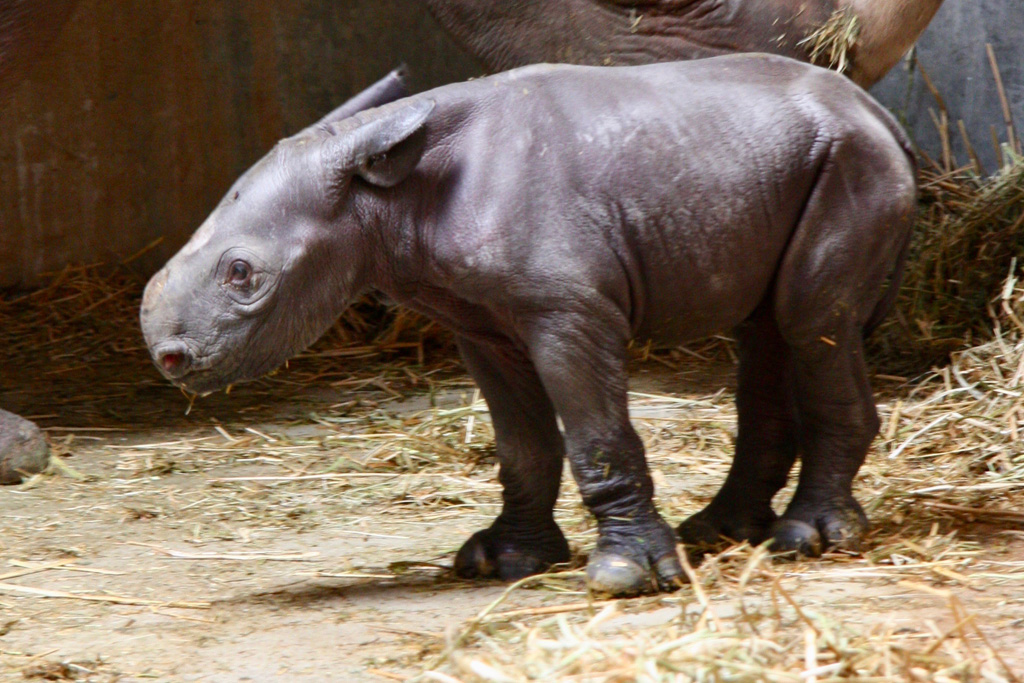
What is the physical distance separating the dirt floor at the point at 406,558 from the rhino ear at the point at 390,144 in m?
1.12

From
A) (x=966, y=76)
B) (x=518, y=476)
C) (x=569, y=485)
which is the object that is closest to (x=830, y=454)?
(x=518, y=476)

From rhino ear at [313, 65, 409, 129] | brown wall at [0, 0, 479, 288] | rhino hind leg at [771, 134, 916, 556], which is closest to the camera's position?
rhino hind leg at [771, 134, 916, 556]

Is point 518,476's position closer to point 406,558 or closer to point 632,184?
point 406,558

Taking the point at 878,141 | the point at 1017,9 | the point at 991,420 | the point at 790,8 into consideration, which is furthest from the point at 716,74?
the point at 1017,9

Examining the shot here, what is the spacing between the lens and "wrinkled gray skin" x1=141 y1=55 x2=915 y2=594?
11.4 ft

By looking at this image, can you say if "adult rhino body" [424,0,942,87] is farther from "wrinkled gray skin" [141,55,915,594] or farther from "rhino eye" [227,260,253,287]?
"rhino eye" [227,260,253,287]

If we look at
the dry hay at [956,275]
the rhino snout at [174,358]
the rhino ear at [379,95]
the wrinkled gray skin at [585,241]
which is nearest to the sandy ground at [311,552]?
the wrinkled gray skin at [585,241]

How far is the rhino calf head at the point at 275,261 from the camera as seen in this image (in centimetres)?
347

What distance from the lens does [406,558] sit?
419 cm

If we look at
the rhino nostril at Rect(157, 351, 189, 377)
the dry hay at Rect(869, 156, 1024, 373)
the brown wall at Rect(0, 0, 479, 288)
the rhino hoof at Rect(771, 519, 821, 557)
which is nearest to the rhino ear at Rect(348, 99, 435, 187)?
the rhino nostril at Rect(157, 351, 189, 377)

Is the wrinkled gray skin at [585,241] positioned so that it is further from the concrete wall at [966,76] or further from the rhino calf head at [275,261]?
the concrete wall at [966,76]

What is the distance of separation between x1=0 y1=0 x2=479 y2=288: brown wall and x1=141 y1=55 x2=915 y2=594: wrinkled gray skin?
473 centimetres

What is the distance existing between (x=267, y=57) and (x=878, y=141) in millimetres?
5275

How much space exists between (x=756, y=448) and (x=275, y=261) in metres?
1.57
